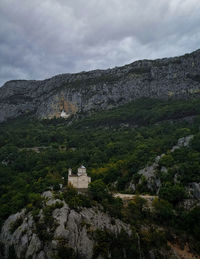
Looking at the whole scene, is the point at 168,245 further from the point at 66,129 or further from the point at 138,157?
the point at 66,129

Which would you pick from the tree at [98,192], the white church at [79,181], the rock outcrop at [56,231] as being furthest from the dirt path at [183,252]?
the white church at [79,181]

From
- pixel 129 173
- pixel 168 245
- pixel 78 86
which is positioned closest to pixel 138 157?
pixel 129 173

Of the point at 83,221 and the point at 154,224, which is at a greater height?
the point at 83,221

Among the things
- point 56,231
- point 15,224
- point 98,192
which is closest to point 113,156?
point 98,192

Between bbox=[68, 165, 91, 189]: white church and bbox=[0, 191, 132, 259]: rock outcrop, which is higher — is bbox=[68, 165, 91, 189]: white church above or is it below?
above

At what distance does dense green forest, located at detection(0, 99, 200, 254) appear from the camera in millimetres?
33688

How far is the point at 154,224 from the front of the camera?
32.7 metres

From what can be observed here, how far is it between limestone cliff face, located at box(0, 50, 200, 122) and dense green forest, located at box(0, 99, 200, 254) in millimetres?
7537

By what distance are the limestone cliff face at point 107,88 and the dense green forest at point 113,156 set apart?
7.54 m

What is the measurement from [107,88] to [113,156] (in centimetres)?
5835

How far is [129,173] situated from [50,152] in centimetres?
2383

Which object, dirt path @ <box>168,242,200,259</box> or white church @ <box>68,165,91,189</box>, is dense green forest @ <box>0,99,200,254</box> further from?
dirt path @ <box>168,242,200,259</box>

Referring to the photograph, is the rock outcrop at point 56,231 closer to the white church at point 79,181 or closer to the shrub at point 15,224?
the shrub at point 15,224

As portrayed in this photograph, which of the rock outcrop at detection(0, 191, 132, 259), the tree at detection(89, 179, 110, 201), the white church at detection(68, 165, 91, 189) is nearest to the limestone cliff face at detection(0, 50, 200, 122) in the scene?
the white church at detection(68, 165, 91, 189)
